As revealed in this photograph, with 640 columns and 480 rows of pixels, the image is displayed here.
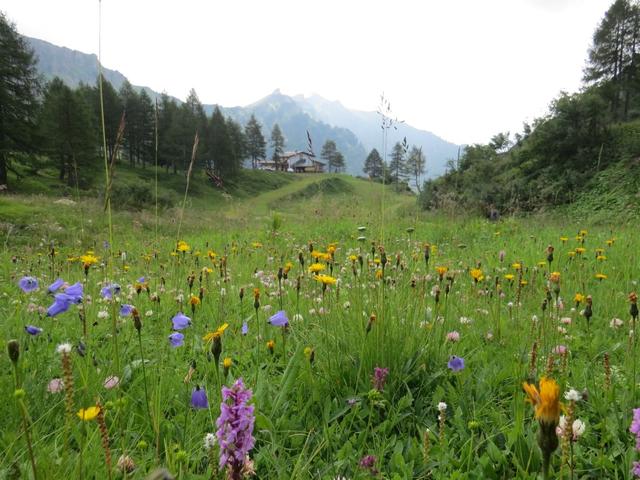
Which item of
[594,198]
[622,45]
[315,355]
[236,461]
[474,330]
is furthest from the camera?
[622,45]

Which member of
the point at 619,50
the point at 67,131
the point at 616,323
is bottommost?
the point at 616,323

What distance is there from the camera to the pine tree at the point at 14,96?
83.4ft

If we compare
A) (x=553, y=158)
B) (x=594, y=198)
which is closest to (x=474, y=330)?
(x=594, y=198)

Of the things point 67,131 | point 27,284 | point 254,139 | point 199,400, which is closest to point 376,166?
point 67,131

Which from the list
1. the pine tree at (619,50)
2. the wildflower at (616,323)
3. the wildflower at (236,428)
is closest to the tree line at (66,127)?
the wildflower at (616,323)

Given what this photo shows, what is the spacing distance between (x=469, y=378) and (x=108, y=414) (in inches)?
65.8

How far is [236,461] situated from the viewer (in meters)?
0.88

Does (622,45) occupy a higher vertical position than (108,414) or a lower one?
higher

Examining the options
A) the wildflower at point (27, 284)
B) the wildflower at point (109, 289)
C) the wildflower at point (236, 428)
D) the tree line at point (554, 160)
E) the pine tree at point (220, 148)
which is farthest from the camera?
the pine tree at point (220, 148)

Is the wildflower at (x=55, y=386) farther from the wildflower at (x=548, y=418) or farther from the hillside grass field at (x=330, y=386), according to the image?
the wildflower at (x=548, y=418)

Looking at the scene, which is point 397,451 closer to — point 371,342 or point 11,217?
point 371,342

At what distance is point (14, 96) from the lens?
2620 centimetres

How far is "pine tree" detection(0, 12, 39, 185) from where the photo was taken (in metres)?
25.4

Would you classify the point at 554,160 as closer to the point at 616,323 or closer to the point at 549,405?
the point at 616,323
